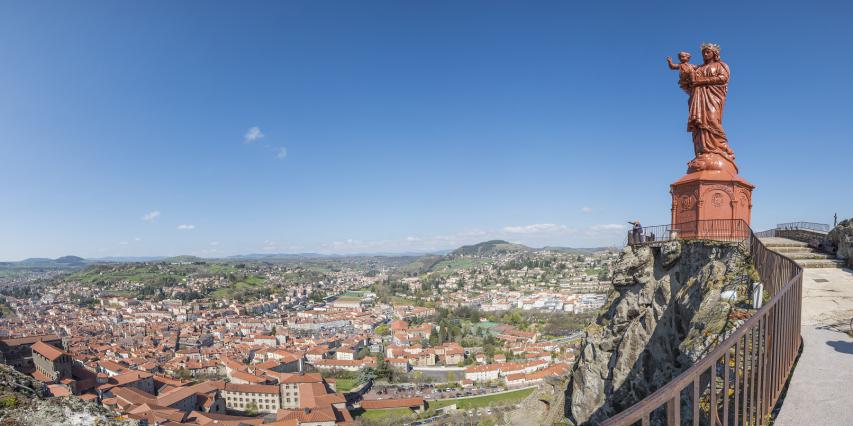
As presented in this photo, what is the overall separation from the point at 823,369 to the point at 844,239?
31.7 feet

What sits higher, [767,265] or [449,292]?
[767,265]

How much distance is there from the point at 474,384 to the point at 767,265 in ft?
148

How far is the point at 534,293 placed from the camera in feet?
388

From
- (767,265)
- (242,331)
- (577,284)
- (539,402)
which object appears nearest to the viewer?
(767,265)

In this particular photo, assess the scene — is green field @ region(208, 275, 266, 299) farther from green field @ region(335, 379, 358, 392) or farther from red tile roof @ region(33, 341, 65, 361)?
red tile roof @ region(33, 341, 65, 361)

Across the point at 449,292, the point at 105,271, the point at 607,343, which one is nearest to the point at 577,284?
the point at 449,292

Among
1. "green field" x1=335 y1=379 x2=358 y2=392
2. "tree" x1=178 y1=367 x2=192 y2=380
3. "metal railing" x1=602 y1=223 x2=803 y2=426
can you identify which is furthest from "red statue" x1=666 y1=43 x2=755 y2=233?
"tree" x1=178 y1=367 x2=192 y2=380

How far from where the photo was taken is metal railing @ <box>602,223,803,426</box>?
183cm

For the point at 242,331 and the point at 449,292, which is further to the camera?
the point at 449,292

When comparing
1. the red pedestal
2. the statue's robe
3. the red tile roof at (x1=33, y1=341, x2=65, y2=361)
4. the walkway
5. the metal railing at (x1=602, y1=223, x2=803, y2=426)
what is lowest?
the red tile roof at (x1=33, y1=341, x2=65, y2=361)

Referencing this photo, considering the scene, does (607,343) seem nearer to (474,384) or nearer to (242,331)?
(474,384)

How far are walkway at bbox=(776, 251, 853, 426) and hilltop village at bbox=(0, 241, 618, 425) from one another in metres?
10.1

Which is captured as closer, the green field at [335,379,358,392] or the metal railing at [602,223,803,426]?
the metal railing at [602,223,803,426]

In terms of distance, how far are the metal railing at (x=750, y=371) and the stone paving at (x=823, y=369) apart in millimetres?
148
